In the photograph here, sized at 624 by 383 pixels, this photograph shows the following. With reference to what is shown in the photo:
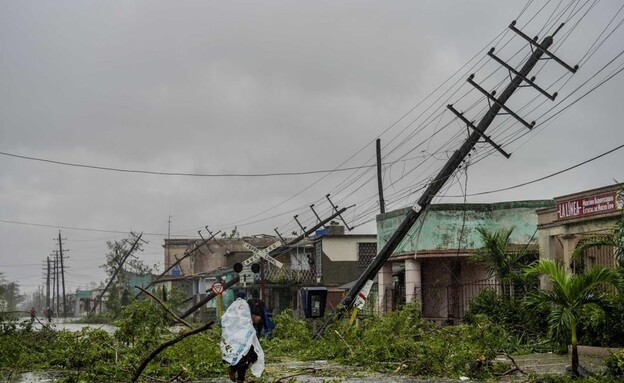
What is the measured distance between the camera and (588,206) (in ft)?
80.2

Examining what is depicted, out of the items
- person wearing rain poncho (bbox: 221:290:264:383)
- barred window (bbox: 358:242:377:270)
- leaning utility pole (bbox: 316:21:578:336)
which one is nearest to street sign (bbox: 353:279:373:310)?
leaning utility pole (bbox: 316:21:578:336)

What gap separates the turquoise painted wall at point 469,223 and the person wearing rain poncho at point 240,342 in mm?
21327

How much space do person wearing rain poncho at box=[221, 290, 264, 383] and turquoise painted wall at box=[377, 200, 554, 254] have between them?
70.0 feet

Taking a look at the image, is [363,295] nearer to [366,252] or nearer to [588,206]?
[588,206]

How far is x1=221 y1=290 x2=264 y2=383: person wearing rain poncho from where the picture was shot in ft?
47.1

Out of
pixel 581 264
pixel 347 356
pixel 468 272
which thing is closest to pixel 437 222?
pixel 468 272

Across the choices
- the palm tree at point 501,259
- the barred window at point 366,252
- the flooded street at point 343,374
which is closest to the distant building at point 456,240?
the palm tree at point 501,259

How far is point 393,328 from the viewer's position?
22.6 m

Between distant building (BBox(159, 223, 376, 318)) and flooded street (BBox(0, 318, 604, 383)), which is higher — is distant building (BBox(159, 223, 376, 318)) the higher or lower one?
the higher one

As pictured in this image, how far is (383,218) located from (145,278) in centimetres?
7306

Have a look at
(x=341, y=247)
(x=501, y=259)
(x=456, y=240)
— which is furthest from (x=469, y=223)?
(x=341, y=247)

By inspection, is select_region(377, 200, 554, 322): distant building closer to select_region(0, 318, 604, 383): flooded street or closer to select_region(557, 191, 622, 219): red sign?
select_region(557, 191, 622, 219): red sign

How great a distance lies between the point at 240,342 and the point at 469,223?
22511mm

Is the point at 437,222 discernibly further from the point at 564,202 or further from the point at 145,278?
the point at 145,278
